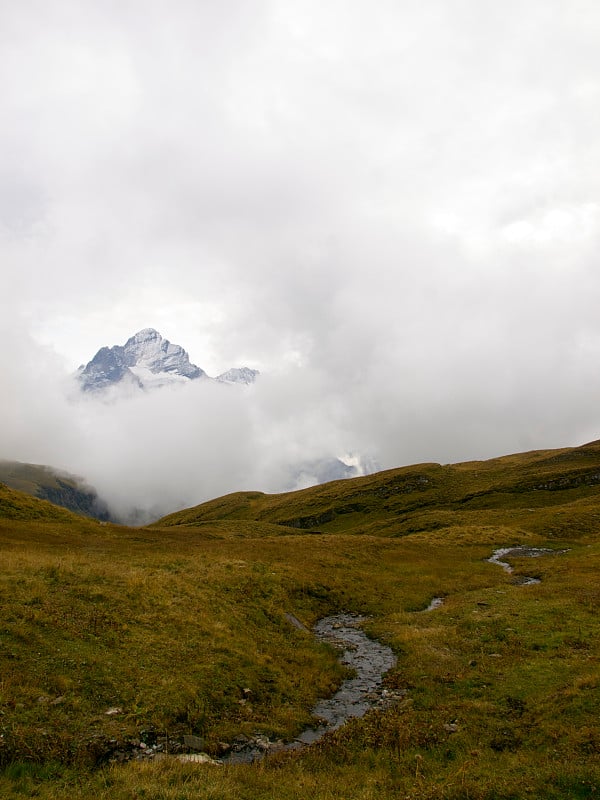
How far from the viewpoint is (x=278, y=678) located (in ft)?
70.7

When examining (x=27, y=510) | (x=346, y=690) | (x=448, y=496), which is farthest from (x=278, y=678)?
(x=448, y=496)

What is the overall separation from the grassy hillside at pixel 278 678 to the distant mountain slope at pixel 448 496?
244ft

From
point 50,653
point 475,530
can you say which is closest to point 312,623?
point 50,653

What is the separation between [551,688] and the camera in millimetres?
18297

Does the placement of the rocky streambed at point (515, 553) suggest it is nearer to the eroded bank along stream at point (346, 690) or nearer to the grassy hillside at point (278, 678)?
the grassy hillside at point (278, 678)

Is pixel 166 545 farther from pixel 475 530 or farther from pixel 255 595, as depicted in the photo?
pixel 475 530

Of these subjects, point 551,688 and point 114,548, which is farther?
point 114,548

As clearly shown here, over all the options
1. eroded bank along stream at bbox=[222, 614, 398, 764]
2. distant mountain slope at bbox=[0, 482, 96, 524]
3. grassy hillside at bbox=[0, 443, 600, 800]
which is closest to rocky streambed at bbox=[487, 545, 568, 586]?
grassy hillside at bbox=[0, 443, 600, 800]

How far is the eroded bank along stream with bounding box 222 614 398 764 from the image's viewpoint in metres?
15.9

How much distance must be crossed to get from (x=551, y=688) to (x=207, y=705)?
13.8 meters

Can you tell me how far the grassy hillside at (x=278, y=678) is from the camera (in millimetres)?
12523

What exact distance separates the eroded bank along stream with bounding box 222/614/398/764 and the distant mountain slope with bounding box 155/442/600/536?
77.7 m

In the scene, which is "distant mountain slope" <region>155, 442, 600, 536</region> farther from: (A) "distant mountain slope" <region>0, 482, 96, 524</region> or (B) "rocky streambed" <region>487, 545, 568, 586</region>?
(A) "distant mountain slope" <region>0, 482, 96, 524</region>

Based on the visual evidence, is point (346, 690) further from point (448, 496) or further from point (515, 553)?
point (448, 496)
